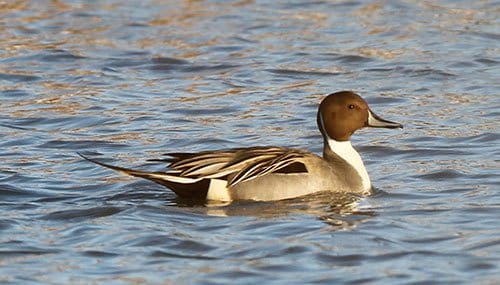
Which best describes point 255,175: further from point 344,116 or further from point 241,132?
point 241,132

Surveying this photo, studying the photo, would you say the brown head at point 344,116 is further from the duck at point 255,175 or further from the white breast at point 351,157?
the duck at point 255,175

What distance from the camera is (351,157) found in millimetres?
9336

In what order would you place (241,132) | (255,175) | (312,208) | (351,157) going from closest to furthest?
(312,208) < (255,175) < (351,157) < (241,132)

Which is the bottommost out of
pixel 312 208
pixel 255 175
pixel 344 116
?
pixel 312 208

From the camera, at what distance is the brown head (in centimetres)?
Result: 938

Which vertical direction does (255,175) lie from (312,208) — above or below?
above

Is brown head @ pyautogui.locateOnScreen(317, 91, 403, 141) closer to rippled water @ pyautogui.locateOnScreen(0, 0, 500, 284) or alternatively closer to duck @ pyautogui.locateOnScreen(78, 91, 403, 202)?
duck @ pyautogui.locateOnScreen(78, 91, 403, 202)

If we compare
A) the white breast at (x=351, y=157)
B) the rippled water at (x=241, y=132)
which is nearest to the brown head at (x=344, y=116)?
the white breast at (x=351, y=157)

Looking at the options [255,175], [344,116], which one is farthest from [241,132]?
[255,175]

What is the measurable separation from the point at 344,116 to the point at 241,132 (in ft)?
6.02

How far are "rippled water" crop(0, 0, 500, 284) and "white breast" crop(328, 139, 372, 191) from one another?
17 cm

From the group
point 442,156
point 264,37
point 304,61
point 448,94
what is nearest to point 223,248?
point 442,156

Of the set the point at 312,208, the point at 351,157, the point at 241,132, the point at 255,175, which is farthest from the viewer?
the point at 241,132

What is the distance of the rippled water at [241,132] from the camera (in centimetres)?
754
